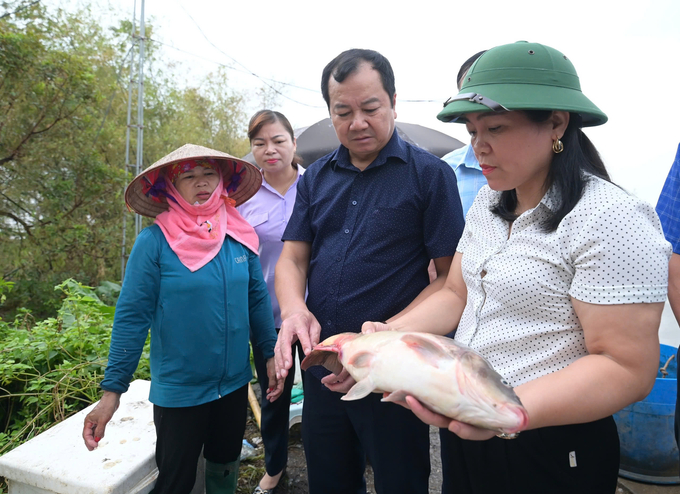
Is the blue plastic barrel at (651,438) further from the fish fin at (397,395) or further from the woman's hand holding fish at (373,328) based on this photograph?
the fish fin at (397,395)

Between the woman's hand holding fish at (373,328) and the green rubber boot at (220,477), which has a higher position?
the woman's hand holding fish at (373,328)

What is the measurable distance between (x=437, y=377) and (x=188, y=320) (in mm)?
1438

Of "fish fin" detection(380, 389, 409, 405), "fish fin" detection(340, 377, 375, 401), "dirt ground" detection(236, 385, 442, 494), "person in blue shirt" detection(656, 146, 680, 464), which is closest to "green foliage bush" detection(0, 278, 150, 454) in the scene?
"dirt ground" detection(236, 385, 442, 494)

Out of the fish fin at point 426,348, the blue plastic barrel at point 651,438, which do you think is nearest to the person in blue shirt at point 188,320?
the fish fin at point 426,348

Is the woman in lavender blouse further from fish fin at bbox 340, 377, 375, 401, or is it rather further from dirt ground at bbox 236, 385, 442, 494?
fish fin at bbox 340, 377, 375, 401

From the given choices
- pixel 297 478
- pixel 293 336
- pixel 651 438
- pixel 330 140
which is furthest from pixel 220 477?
pixel 330 140

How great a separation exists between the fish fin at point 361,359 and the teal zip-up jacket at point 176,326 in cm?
103

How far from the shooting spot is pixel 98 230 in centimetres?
815

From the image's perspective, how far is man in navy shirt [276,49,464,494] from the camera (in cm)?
184

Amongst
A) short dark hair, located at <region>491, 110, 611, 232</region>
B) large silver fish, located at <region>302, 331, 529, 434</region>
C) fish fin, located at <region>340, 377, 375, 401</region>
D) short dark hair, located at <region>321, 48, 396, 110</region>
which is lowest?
fish fin, located at <region>340, 377, 375, 401</region>

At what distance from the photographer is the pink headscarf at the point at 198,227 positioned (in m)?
2.23

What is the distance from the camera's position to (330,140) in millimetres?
6719

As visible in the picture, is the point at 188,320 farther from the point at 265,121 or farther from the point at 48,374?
the point at 48,374

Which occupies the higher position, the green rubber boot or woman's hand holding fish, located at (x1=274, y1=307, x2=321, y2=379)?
woman's hand holding fish, located at (x1=274, y1=307, x2=321, y2=379)
